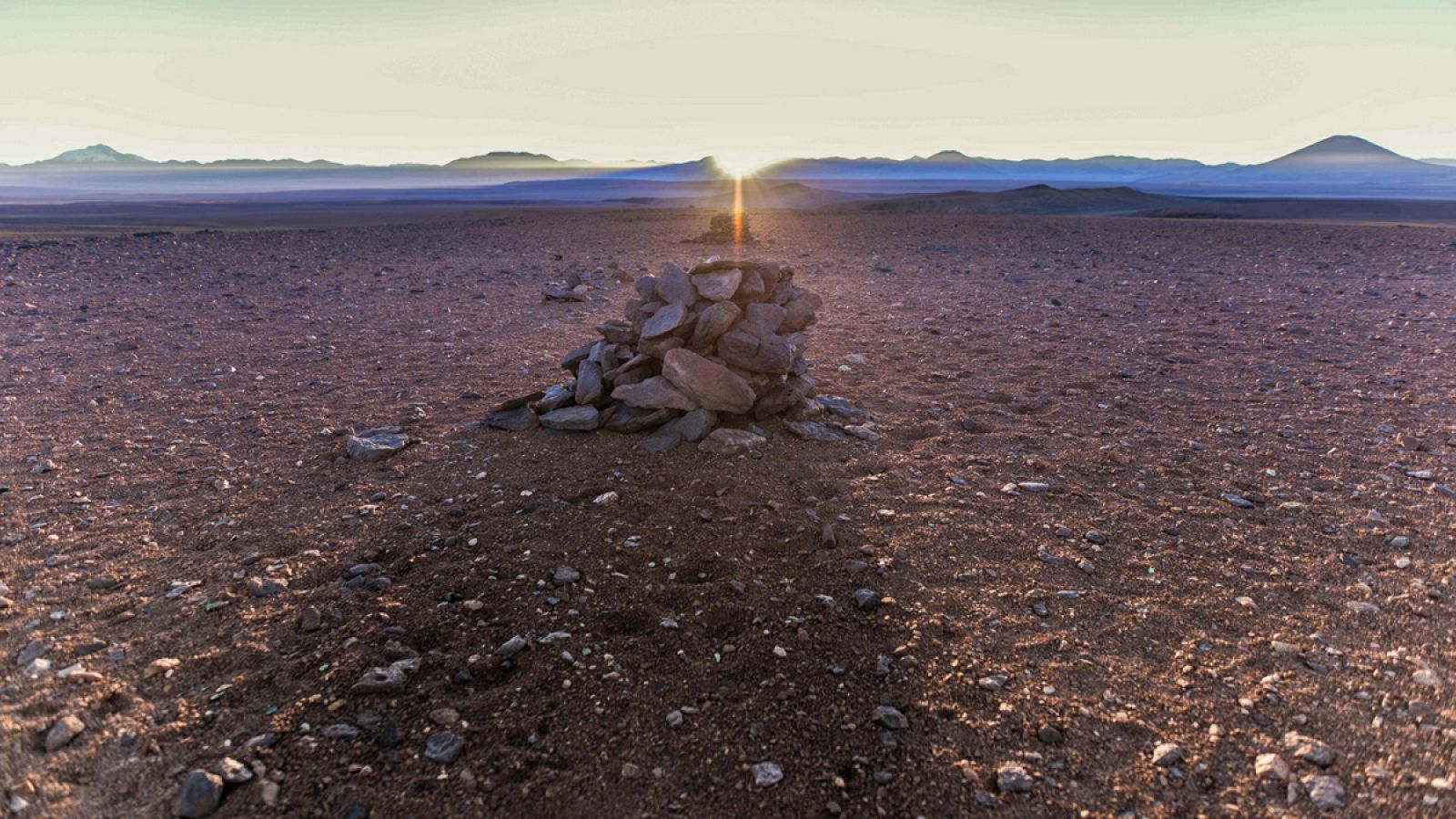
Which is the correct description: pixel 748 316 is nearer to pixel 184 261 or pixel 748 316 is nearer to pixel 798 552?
pixel 798 552

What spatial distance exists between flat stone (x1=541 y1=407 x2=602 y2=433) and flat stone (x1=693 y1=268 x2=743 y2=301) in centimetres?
146

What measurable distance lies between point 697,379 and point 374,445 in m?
2.65

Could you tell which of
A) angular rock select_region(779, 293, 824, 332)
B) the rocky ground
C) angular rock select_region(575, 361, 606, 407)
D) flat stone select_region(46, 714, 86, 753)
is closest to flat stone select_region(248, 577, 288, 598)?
the rocky ground

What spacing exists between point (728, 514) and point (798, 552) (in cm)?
65

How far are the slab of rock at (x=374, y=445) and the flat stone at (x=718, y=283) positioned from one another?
2.87 m

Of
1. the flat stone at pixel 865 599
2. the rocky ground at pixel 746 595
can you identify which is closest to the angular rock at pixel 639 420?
the rocky ground at pixel 746 595

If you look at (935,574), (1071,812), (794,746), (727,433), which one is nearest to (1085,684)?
(1071,812)

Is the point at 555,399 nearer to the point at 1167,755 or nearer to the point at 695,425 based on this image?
the point at 695,425

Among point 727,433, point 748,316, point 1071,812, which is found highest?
point 748,316

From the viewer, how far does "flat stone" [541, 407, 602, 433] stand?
647 cm

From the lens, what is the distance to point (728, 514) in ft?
16.9

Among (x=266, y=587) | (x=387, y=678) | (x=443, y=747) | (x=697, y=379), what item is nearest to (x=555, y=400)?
(x=697, y=379)

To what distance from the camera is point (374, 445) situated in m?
6.19

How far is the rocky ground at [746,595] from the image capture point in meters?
3.03
